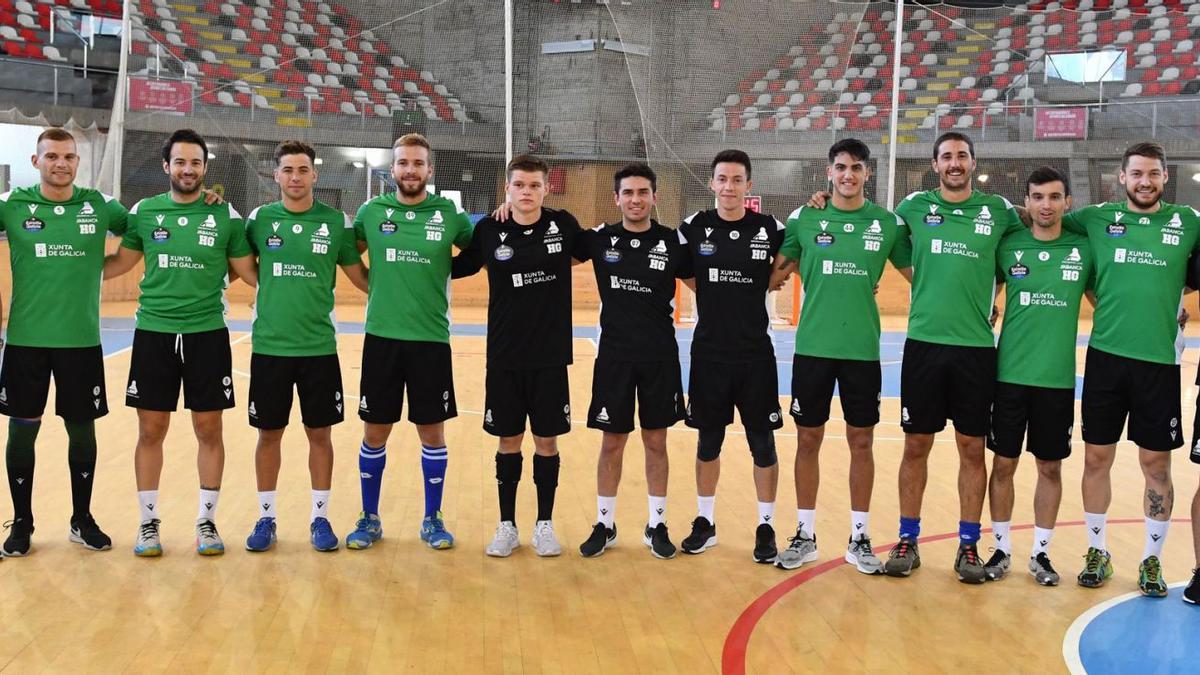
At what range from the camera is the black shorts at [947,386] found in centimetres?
468

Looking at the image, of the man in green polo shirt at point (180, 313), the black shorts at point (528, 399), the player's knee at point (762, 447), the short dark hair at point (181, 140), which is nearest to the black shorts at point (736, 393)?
the player's knee at point (762, 447)

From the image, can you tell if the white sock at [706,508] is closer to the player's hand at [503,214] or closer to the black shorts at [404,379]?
the black shorts at [404,379]

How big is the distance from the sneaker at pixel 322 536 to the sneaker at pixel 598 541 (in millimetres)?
1160

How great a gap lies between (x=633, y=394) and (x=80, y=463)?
2.58 metres

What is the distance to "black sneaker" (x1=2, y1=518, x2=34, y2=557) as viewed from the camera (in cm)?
481

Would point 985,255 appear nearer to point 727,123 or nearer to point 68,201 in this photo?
point 68,201

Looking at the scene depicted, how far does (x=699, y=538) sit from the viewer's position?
202 inches

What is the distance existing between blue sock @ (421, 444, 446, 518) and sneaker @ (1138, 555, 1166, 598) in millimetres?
3122

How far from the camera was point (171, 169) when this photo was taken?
4840 mm

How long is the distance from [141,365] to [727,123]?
30.7ft

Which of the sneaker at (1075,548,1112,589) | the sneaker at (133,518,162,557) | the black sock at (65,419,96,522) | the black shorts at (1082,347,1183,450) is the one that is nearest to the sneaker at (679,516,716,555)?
the sneaker at (1075,548,1112,589)

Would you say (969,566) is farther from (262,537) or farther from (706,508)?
(262,537)

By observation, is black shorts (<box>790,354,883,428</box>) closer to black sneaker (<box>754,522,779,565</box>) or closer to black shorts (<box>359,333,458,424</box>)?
black sneaker (<box>754,522,779,565</box>)

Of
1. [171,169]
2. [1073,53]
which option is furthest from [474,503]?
[1073,53]
